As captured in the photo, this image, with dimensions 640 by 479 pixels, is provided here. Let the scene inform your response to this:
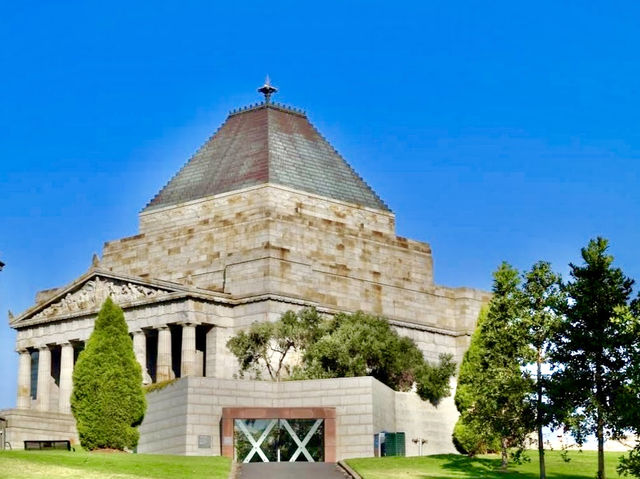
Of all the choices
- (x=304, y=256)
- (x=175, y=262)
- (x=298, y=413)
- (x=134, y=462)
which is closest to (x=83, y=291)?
(x=175, y=262)

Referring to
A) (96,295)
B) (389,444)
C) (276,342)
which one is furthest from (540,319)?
(96,295)

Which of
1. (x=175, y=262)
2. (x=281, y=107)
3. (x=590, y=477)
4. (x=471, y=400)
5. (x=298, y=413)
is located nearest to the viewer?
(x=590, y=477)

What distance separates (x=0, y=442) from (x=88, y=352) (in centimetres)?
644

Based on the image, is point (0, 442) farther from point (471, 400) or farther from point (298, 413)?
point (471, 400)

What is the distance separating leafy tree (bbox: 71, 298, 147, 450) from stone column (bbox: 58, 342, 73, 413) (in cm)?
2047

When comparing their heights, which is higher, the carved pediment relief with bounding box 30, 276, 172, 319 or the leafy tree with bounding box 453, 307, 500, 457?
the carved pediment relief with bounding box 30, 276, 172, 319

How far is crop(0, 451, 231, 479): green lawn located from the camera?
156 feet

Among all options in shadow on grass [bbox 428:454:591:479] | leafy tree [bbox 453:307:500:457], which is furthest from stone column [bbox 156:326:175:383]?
shadow on grass [bbox 428:454:591:479]

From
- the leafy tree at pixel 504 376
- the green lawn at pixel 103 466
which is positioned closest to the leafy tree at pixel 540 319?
the leafy tree at pixel 504 376

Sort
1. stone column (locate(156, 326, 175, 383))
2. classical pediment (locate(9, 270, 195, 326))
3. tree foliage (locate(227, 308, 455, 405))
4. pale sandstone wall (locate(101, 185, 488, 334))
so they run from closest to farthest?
tree foliage (locate(227, 308, 455, 405)), stone column (locate(156, 326, 175, 383)), classical pediment (locate(9, 270, 195, 326)), pale sandstone wall (locate(101, 185, 488, 334))

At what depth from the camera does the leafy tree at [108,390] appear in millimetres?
63906

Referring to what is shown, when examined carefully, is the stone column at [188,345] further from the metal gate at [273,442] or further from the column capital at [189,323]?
the metal gate at [273,442]

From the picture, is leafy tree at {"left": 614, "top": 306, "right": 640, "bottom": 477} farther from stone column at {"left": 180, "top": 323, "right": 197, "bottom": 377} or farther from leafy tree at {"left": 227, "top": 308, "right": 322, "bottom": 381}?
stone column at {"left": 180, "top": 323, "right": 197, "bottom": 377}

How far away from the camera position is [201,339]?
85438 mm
